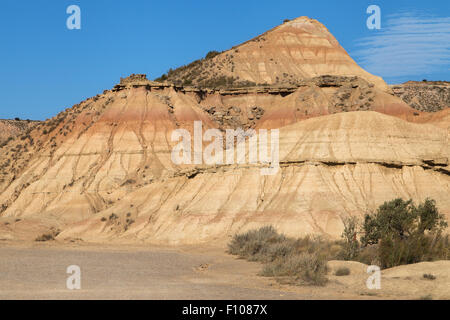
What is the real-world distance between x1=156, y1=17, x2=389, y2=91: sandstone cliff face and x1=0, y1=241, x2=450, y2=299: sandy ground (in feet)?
193

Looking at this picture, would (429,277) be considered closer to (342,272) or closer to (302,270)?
(342,272)

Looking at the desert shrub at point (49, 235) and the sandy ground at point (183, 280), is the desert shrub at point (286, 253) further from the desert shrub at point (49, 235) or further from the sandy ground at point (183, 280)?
the desert shrub at point (49, 235)

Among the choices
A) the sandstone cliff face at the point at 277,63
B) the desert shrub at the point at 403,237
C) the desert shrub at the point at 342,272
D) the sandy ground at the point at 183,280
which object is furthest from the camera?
the sandstone cliff face at the point at 277,63

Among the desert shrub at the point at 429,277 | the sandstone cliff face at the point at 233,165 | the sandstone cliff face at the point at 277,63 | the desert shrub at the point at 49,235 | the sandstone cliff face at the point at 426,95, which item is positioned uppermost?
the sandstone cliff face at the point at 277,63

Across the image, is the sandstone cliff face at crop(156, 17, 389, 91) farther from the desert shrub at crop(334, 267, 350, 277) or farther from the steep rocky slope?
the desert shrub at crop(334, 267, 350, 277)

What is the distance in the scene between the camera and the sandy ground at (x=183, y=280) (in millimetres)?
16938

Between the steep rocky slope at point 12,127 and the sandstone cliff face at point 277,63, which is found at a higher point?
the sandstone cliff face at point 277,63

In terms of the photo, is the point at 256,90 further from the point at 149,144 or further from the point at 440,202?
the point at 440,202

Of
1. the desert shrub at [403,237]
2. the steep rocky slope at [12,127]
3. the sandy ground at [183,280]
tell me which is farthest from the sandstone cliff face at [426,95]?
the sandy ground at [183,280]

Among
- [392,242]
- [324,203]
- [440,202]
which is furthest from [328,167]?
[392,242]

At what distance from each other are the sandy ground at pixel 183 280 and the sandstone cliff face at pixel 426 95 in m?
78.1

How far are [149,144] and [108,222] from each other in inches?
826

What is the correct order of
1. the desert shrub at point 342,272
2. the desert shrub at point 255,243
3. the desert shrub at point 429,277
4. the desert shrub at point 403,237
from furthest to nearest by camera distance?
the desert shrub at point 255,243 → the desert shrub at point 403,237 → the desert shrub at point 342,272 → the desert shrub at point 429,277

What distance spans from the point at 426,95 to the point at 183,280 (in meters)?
93.2
